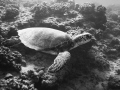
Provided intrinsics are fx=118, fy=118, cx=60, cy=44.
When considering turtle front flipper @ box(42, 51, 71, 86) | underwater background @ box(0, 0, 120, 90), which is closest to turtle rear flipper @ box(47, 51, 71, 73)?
turtle front flipper @ box(42, 51, 71, 86)

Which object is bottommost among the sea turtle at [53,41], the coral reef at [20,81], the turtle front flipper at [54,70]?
the coral reef at [20,81]

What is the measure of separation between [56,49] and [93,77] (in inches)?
80.1

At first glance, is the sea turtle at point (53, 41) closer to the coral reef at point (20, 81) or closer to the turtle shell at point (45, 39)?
the turtle shell at point (45, 39)

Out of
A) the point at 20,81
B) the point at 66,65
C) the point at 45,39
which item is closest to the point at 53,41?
the point at 45,39

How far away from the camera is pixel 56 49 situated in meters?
4.76

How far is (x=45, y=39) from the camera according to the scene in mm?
→ 4914

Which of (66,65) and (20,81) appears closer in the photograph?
(20,81)

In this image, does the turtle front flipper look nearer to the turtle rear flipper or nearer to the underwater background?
the turtle rear flipper

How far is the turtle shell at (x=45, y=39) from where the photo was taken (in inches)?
186

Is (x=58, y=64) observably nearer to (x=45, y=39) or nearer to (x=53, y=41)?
(x=53, y=41)

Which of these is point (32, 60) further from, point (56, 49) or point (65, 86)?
point (65, 86)

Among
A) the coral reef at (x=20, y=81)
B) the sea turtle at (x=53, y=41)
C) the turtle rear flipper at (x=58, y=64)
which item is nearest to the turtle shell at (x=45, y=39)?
the sea turtle at (x=53, y=41)

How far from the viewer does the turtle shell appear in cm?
473

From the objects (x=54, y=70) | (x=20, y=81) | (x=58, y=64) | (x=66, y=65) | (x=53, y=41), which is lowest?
(x=20, y=81)
